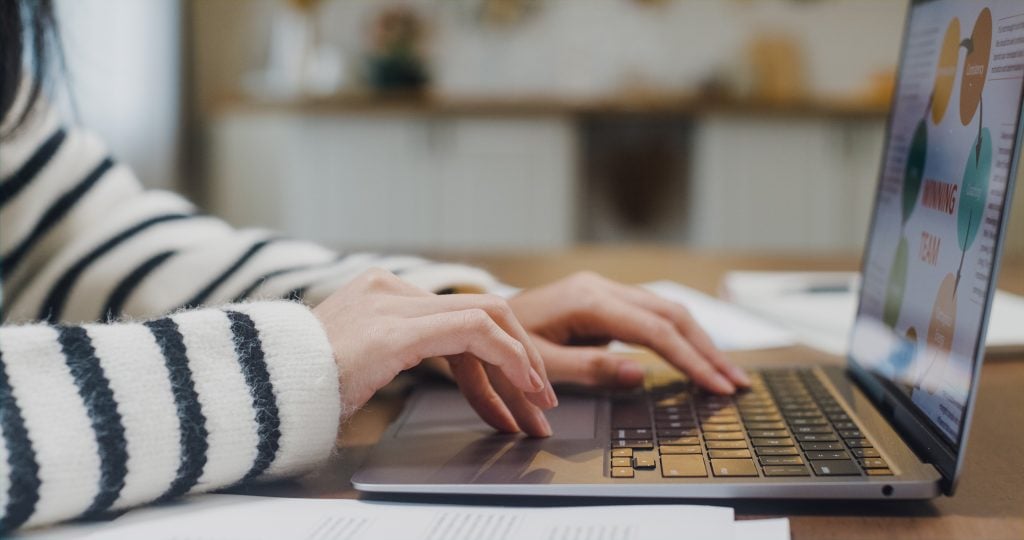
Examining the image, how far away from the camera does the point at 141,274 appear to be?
777 millimetres

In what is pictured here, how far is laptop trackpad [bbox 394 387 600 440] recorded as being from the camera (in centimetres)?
55

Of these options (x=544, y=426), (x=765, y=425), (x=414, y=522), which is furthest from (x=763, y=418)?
(x=414, y=522)

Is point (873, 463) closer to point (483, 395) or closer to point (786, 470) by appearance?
point (786, 470)

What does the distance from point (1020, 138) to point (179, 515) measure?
40 centimetres

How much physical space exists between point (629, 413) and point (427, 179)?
9.88 ft

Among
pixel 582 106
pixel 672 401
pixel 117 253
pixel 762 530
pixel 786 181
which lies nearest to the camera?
pixel 762 530

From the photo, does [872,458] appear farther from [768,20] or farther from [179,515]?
[768,20]

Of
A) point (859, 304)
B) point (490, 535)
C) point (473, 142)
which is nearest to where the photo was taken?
point (490, 535)

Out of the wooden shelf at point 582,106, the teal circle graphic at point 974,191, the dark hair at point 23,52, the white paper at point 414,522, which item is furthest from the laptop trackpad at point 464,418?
the wooden shelf at point 582,106

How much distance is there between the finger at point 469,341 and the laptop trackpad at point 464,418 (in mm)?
55

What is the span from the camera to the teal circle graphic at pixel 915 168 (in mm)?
575

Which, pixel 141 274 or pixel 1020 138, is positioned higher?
pixel 1020 138

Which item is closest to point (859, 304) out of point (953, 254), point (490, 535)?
point (953, 254)

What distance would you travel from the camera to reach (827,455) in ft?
1.53
